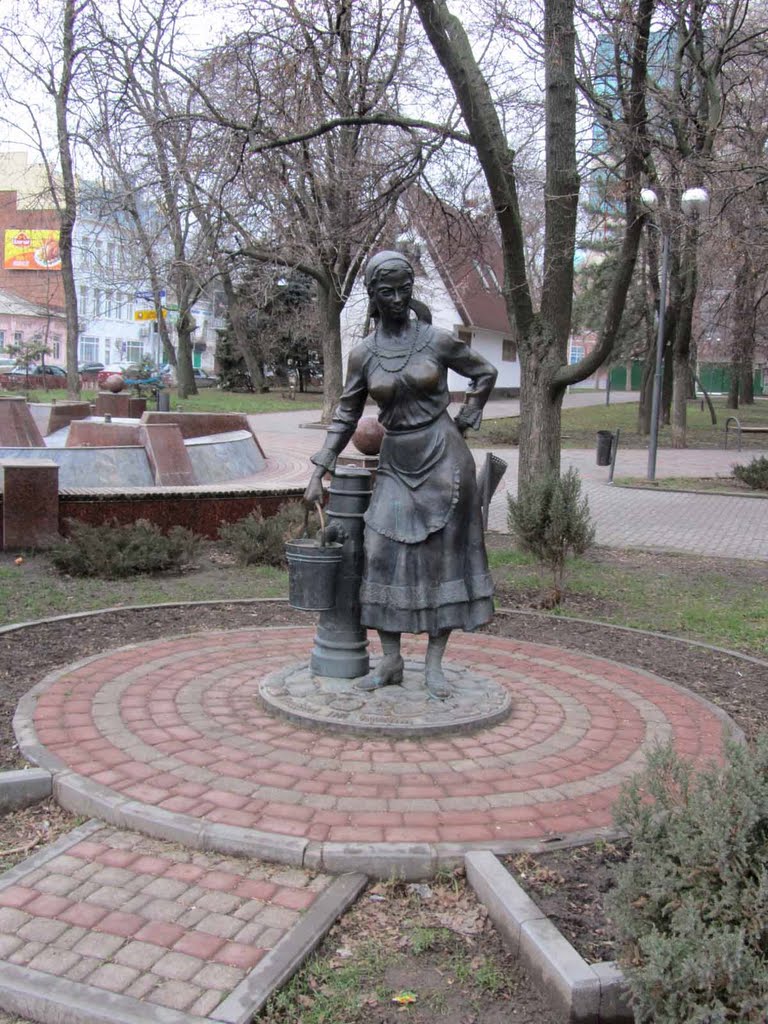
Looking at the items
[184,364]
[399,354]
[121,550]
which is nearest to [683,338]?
[121,550]

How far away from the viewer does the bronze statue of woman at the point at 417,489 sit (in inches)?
181

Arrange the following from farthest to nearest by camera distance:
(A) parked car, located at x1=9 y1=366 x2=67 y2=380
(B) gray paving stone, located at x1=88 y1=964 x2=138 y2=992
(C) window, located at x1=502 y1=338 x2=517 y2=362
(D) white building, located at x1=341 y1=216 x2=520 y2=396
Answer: (C) window, located at x1=502 y1=338 x2=517 y2=362 < (A) parked car, located at x1=9 y1=366 x2=67 y2=380 < (D) white building, located at x1=341 y1=216 x2=520 y2=396 < (B) gray paving stone, located at x1=88 y1=964 x2=138 y2=992

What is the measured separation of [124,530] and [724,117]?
1175cm

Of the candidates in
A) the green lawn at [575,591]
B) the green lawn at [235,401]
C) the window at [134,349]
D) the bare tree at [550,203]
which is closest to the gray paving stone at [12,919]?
the green lawn at [575,591]

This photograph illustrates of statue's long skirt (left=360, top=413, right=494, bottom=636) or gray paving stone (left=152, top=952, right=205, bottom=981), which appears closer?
gray paving stone (left=152, top=952, right=205, bottom=981)

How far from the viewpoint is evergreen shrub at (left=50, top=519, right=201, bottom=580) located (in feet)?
26.8

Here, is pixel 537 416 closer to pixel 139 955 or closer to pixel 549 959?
pixel 549 959

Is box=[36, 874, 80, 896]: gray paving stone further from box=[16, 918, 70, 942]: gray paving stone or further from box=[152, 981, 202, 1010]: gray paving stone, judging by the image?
box=[152, 981, 202, 1010]: gray paving stone

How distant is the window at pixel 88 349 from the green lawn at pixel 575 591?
5828 centimetres

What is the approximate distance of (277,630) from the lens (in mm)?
6574

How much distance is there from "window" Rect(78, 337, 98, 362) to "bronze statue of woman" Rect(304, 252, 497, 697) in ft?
206

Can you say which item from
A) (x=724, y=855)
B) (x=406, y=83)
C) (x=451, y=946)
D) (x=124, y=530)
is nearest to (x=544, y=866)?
(x=451, y=946)

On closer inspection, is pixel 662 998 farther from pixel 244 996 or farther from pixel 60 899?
pixel 60 899

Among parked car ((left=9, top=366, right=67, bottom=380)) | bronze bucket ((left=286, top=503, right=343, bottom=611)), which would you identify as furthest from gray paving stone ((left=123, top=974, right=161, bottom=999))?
parked car ((left=9, top=366, right=67, bottom=380))
